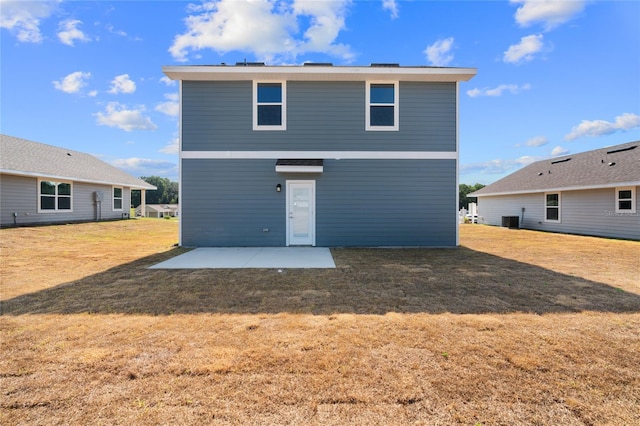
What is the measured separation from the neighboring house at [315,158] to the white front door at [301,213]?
0.11 ft

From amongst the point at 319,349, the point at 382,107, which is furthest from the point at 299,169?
the point at 319,349

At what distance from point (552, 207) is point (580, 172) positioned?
2263mm

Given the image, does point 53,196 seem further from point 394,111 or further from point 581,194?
point 581,194

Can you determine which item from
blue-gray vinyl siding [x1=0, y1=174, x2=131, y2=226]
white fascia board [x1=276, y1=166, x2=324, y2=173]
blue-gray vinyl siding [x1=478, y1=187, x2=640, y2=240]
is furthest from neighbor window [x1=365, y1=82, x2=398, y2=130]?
blue-gray vinyl siding [x1=0, y1=174, x2=131, y2=226]

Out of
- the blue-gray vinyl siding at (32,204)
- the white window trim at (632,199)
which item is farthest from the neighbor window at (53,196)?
the white window trim at (632,199)

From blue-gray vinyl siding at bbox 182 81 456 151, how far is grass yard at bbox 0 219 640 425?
5391 mm

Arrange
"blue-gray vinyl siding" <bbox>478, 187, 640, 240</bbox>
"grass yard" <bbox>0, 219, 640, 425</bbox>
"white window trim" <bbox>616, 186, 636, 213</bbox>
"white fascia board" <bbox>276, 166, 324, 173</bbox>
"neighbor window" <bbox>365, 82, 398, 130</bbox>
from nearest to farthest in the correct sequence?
"grass yard" <bbox>0, 219, 640, 425</bbox> < "white fascia board" <bbox>276, 166, 324, 173</bbox> < "neighbor window" <bbox>365, 82, 398, 130</bbox> < "white window trim" <bbox>616, 186, 636, 213</bbox> < "blue-gray vinyl siding" <bbox>478, 187, 640, 240</bbox>

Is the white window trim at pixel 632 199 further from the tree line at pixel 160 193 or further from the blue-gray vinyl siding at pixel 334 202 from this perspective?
the tree line at pixel 160 193

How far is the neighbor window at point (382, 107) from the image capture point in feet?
32.4

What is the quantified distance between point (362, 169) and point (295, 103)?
3.22 m

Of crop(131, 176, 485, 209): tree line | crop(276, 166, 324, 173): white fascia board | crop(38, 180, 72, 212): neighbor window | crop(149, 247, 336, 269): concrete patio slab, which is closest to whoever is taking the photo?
crop(149, 247, 336, 269): concrete patio slab

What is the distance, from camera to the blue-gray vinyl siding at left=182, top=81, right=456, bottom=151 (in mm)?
9766

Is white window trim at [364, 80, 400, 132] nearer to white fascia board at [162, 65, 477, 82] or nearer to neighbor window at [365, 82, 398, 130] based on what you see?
neighbor window at [365, 82, 398, 130]

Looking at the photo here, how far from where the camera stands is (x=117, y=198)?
21.1 meters
